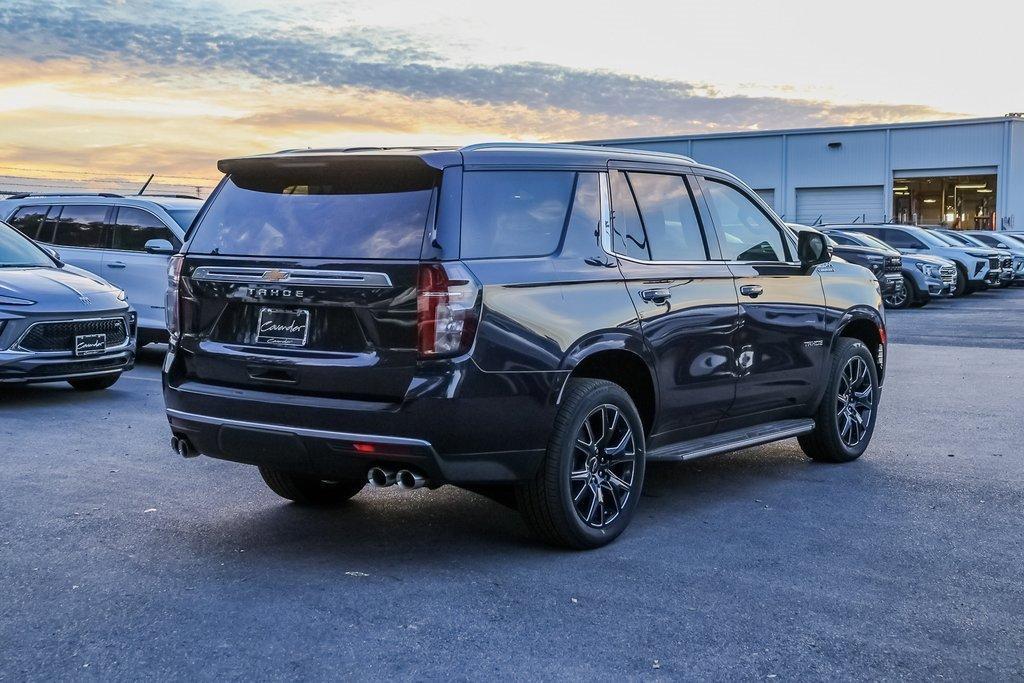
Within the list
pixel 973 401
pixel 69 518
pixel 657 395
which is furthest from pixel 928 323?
pixel 69 518

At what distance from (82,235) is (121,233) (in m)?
0.63

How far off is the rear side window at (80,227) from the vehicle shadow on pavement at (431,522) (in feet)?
26.8

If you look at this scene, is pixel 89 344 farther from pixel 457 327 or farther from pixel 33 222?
pixel 457 327

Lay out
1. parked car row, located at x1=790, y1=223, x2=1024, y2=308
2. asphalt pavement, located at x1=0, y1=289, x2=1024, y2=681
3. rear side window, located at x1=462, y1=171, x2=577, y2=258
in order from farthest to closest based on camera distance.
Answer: parked car row, located at x1=790, y1=223, x2=1024, y2=308, rear side window, located at x1=462, y1=171, x2=577, y2=258, asphalt pavement, located at x1=0, y1=289, x2=1024, y2=681

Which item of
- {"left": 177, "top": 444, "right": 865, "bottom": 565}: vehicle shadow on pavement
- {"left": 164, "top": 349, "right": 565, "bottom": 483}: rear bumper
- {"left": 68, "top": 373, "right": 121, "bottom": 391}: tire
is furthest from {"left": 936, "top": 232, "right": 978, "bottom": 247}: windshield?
{"left": 164, "top": 349, "right": 565, "bottom": 483}: rear bumper

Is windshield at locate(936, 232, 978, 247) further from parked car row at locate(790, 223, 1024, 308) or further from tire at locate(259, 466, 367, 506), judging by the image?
tire at locate(259, 466, 367, 506)

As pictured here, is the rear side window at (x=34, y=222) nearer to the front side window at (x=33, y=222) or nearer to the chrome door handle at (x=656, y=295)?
the front side window at (x=33, y=222)

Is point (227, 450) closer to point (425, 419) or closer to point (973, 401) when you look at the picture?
point (425, 419)

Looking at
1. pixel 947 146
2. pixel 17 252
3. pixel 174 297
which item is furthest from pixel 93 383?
pixel 947 146

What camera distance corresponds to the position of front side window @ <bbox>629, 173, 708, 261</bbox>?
6.24 meters

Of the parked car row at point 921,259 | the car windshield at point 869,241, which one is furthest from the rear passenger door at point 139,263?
the car windshield at point 869,241

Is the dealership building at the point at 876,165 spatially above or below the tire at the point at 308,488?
above

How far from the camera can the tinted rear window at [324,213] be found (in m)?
5.20

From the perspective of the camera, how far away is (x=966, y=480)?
725cm
